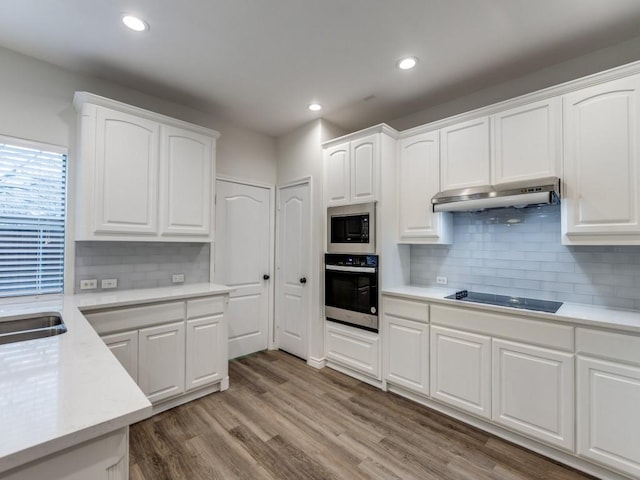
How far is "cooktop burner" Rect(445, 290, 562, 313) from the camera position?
2.20 m

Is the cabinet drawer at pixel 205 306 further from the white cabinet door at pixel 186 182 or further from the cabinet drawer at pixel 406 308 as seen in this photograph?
the cabinet drawer at pixel 406 308

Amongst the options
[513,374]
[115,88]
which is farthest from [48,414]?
[115,88]

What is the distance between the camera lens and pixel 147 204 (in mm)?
2625

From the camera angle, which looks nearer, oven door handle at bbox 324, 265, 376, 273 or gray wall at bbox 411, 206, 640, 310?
gray wall at bbox 411, 206, 640, 310

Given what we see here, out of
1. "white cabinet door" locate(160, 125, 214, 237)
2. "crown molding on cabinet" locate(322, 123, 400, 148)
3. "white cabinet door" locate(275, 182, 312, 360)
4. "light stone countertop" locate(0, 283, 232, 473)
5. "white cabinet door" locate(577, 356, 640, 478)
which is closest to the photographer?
"light stone countertop" locate(0, 283, 232, 473)

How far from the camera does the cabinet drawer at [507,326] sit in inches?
76.6

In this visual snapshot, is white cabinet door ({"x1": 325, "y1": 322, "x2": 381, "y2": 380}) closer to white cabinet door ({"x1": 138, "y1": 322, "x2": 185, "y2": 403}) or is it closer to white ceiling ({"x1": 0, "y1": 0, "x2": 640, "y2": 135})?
white cabinet door ({"x1": 138, "y1": 322, "x2": 185, "y2": 403})

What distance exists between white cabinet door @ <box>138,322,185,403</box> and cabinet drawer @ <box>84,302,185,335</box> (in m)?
0.06

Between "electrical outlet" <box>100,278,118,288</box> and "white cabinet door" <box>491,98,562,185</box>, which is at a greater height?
"white cabinet door" <box>491,98,562,185</box>

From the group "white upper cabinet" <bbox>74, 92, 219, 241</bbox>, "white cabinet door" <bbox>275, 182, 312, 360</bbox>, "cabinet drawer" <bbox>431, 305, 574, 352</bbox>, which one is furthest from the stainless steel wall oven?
"white upper cabinet" <bbox>74, 92, 219, 241</bbox>

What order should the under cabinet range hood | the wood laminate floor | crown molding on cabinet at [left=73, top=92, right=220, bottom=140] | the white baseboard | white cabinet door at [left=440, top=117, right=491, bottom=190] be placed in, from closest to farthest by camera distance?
1. the wood laminate floor
2. the under cabinet range hood
3. crown molding on cabinet at [left=73, top=92, right=220, bottom=140]
4. white cabinet door at [left=440, top=117, right=491, bottom=190]
5. the white baseboard

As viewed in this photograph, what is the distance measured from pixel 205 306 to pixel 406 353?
5.99ft

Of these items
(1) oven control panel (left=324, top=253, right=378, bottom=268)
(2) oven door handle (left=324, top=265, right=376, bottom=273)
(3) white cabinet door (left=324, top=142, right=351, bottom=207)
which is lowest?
(2) oven door handle (left=324, top=265, right=376, bottom=273)

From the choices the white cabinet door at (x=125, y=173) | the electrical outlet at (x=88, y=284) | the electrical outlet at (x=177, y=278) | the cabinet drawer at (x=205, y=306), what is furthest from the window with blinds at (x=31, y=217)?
the cabinet drawer at (x=205, y=306)
